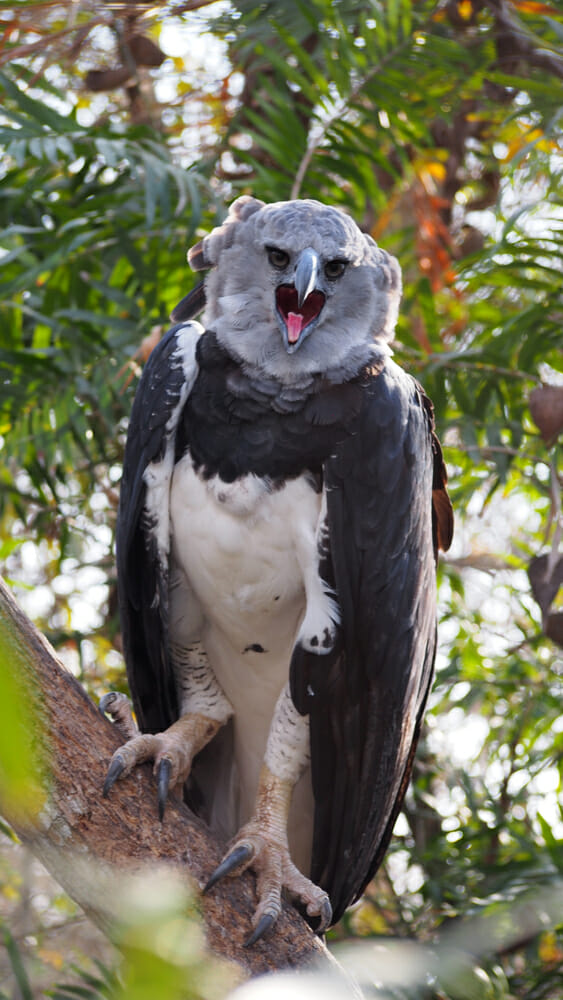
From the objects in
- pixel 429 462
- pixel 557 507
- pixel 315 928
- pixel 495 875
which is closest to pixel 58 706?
pixel 315 928

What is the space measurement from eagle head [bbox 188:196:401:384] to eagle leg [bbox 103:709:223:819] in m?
0.74

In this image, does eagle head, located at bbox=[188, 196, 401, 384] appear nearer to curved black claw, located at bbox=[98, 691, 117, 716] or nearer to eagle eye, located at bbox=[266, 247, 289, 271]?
eagle eye, located at bbox=[266, 247, 289, 271]

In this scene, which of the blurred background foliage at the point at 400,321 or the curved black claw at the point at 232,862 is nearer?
the curved black claw at the point at 232,862

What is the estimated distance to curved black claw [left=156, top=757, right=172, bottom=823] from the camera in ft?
5.66

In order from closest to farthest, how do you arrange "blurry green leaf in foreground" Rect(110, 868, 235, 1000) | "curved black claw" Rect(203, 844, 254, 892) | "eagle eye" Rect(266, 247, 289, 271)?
"blurry green leaf in foreground" Rect(110, 868, 235, 1000) < "curved black claw" Rect(203, 844, 254, 892) < "eagle eye" Rect(266, 247, 289, 271)

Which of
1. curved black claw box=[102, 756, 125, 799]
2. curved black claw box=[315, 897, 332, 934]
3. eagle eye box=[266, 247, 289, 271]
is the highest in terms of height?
eagle eye box=[266, 247, 289, 271]

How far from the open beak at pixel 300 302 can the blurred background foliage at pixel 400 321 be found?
0.61 meters

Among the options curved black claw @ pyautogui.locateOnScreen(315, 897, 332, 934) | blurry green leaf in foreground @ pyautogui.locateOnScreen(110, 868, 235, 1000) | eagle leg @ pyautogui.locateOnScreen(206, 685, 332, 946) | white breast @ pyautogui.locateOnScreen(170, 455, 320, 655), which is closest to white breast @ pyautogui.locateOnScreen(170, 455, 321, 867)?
white breast @ pyautogui.locateOnScreen(170, 455, 320, 655)

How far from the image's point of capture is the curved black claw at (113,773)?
166 centimetres

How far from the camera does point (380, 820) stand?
2.08 meters

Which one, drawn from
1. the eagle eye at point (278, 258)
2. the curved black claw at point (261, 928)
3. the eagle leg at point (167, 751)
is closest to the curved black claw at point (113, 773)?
the eagle leg at point (167, 751)

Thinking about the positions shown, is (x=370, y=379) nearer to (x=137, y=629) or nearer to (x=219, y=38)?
(x=137, y=629)

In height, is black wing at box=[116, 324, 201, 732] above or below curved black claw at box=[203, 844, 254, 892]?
above

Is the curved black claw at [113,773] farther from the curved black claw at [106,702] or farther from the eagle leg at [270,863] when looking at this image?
the curved black claw at [106,702]
